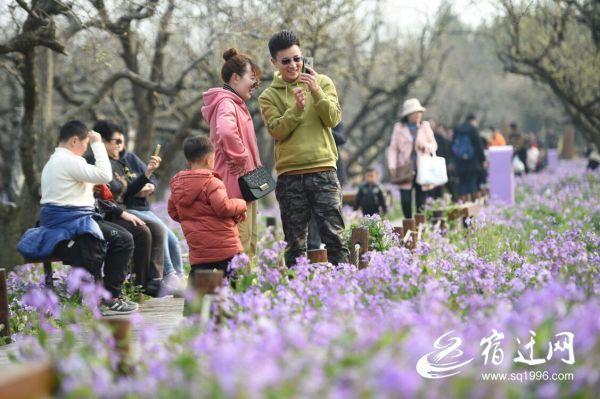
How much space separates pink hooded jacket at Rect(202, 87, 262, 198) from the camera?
7.54 meters

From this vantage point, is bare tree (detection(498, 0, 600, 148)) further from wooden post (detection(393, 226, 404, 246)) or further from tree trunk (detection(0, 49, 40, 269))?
wooden post (detection(393, 226, 404, 246))

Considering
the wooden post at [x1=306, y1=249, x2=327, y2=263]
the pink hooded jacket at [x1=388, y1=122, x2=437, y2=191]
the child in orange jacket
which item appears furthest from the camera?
the pink hooded jacket at [x1=388, y1=122, x2=437, y2=191]

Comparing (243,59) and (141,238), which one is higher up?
(243,59)

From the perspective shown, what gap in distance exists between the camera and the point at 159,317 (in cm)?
811

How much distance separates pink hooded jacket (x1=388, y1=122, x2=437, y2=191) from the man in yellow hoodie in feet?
16.8

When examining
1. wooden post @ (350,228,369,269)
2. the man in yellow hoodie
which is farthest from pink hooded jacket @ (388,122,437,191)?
the man in yellow hoodie

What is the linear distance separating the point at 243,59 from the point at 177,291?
2.65 m

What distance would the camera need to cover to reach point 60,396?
12.6ft

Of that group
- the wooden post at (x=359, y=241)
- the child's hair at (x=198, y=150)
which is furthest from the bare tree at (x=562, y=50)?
the child's hair at (x=198, y=150)

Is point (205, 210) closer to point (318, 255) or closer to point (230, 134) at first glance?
point (230, 134)

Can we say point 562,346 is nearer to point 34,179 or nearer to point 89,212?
point 89,212

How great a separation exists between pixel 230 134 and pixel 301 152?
59cm

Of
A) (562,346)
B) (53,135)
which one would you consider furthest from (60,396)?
(53,135)

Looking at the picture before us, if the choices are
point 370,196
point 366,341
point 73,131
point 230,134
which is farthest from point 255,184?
point 370,196
